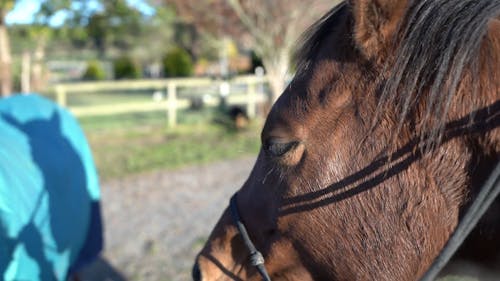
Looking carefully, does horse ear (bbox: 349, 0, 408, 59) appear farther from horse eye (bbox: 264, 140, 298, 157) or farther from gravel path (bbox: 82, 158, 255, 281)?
gravel path (bbox: 82, 158, 255, 281)

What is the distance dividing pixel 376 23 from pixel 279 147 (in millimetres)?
447

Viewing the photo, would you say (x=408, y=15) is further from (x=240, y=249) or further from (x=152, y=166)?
(x=152, y=166)

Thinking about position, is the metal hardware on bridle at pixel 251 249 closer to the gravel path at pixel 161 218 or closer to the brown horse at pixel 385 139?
the brown horse at pixel 385 139

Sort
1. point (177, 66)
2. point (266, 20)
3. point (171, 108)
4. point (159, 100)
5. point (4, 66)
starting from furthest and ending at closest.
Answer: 1. point (177, 66)
2. point (159, 100)
3. point (171, 108)
4. point (266, 20)
5. point (4, 66)

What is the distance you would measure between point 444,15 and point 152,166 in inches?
303

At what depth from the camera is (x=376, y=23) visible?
1.37m

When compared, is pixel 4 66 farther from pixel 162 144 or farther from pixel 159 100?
pixel 159 100

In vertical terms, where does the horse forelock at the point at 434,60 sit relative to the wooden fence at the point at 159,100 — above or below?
above

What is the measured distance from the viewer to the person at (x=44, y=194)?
2.58 m

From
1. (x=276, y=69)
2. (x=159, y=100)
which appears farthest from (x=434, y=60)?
(x=159, y=100)

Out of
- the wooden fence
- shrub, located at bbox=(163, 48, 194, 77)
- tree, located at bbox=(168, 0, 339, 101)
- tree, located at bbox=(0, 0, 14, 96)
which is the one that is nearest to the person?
tree, located at bbox=(0, 0, 14, 96)

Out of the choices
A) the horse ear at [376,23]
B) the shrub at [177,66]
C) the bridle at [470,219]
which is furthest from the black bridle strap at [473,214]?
the shrub at [177,66]

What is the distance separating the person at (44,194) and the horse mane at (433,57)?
1.98m

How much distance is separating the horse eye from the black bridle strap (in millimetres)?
497
